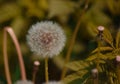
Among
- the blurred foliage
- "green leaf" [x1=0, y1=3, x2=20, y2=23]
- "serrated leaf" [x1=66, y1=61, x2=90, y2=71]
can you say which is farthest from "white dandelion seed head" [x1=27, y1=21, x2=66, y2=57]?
"green leaf" [x1=0, y1=3, x2=20, y2=23]

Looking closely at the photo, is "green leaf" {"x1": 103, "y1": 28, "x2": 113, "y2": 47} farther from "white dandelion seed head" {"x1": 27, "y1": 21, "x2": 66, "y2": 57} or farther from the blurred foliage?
the blurred foliage

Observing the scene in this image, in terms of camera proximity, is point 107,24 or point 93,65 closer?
point 93,65

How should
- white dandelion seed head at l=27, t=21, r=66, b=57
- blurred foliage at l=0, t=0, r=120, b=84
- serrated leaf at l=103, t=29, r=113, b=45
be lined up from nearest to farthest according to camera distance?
serrated leaf at l=103, t=29, r=113, b=45
white dandelion seed head at l=27, t=21, r=66, b=57
blurred foliage at l=0, t=0, r=120, b=84

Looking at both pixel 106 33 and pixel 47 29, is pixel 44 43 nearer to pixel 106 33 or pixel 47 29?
pixel 47 29

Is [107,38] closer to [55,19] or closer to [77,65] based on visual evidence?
[77,65]

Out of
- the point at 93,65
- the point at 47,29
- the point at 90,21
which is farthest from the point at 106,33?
the point at 90,21

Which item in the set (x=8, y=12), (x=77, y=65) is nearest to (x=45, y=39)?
(x=77, y=65)

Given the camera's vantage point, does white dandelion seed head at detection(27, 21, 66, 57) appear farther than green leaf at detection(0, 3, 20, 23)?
No

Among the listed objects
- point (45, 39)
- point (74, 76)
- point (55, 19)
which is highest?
point (55, 19)
